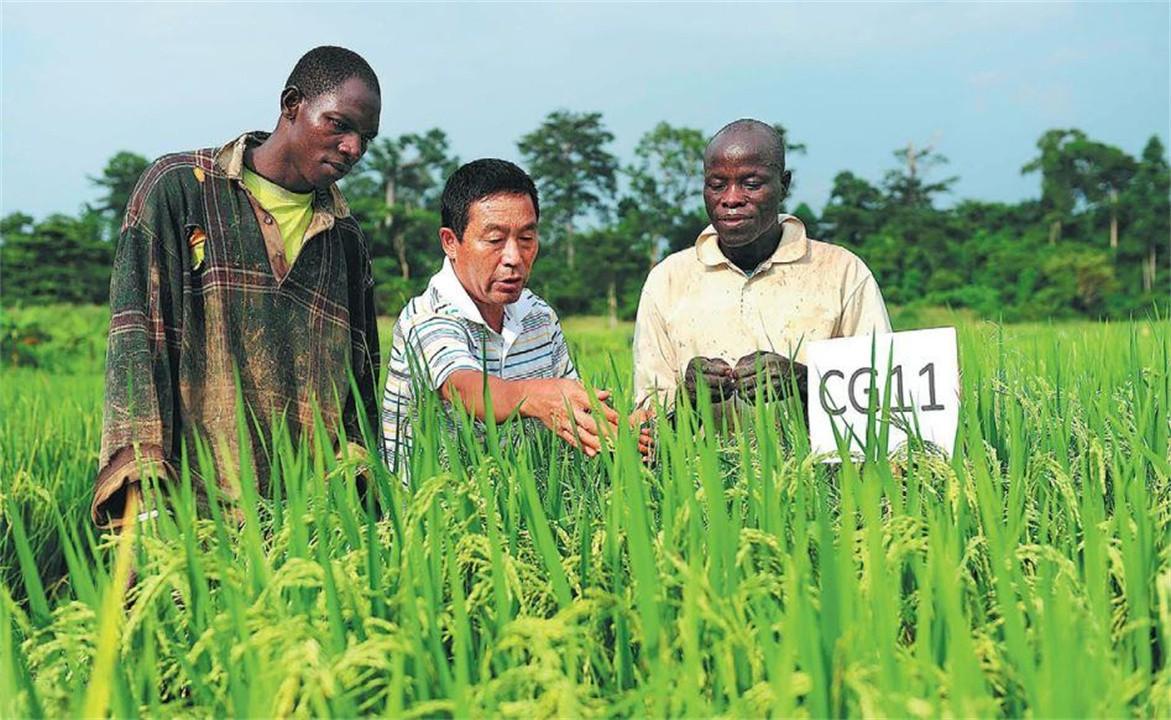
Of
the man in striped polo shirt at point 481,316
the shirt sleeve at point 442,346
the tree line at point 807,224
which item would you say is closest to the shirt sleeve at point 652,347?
the man in striped polo shirt at point 481,316

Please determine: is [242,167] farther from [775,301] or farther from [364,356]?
[775,301]

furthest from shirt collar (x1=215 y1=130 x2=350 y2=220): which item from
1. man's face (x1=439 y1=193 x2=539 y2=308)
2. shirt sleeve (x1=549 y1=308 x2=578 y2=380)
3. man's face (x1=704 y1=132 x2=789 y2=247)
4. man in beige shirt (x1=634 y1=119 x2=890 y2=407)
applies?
man's face (x1=704 y1=132 x2=789 y2=247)

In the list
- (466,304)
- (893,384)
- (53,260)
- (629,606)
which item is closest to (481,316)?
(466,304)

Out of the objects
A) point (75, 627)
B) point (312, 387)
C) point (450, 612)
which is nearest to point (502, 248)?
point (312, 387)

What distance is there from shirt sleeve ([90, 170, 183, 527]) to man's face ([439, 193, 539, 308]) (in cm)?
64

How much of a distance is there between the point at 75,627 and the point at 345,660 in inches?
19.5

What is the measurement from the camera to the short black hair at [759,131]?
7.76ft

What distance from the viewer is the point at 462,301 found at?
223 cm

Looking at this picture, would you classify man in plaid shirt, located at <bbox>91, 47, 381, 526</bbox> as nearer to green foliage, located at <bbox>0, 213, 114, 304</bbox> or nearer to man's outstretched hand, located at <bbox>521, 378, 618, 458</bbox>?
man's outstretched hand, located at <bbox>521, 378, 618, 458</bbox>

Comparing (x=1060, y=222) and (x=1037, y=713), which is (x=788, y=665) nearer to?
(x=1037, y=713)

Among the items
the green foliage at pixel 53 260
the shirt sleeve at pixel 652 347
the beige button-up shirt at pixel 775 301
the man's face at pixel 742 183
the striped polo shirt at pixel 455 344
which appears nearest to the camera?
the striped polo shirt at pixel 455 344

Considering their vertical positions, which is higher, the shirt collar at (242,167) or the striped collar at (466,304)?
the shirt collar at (242,167)

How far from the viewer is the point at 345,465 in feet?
5.34

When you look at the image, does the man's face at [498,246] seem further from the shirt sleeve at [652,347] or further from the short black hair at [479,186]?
the shirt sleeve at [652,347]
